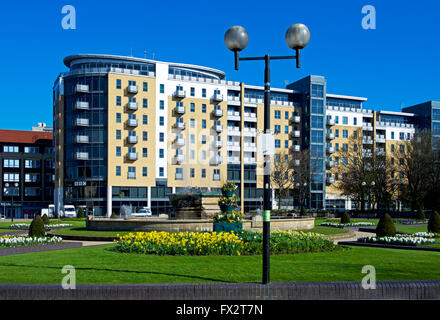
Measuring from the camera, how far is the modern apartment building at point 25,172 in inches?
3337

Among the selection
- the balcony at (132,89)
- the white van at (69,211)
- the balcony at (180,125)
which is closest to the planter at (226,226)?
the white van at (69,211)

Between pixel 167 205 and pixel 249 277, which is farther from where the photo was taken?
pixel 167 205

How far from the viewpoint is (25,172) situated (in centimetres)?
8719

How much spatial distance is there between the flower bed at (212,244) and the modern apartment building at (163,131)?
50.7 m

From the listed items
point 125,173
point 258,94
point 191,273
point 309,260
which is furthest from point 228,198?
point 258,94

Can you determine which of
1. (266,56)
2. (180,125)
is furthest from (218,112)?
(266,56)

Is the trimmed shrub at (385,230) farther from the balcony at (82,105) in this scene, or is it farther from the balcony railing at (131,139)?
the balcony at (82,105)

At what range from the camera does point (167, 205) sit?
241ft

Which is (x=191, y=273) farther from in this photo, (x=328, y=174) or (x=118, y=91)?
(x=328, y=174)

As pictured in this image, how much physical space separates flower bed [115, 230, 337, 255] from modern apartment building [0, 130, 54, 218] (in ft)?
238

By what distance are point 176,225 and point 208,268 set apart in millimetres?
13365

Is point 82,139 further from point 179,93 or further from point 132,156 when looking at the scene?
point 179,93

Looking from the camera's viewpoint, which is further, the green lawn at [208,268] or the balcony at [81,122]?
the balcony at [81,122]

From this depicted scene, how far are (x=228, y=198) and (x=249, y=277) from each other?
1076 cm
